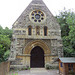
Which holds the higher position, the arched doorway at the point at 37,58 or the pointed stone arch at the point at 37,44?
the pointed stone arch at the point at 37,44

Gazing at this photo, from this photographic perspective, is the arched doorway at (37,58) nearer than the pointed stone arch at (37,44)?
No

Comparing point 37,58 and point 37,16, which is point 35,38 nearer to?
point 37,58

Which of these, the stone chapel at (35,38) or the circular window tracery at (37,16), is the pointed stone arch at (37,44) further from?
the circular window tracery at (37,16)

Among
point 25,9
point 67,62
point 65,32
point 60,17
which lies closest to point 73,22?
point 67,62

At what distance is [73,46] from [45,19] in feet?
18.3

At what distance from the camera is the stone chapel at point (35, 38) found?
45.8ft

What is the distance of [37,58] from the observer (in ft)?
49.1

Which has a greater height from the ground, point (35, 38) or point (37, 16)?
point (37, 16)

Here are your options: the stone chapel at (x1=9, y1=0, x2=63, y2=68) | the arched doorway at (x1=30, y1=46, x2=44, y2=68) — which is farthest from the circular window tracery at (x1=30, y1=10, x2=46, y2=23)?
the arched doorway at (x1=30, y1=46, x2=44, y2=68)

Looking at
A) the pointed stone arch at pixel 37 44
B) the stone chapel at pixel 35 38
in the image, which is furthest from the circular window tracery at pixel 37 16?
the pointed stone arch at pixel 37 44

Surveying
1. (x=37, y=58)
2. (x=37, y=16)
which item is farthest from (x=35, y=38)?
(x=37, y=16)

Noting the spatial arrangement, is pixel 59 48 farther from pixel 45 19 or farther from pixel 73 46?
pixel 45 19

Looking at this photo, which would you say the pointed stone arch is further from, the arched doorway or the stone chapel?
the arched doorway

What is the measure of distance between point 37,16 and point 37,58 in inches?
239
